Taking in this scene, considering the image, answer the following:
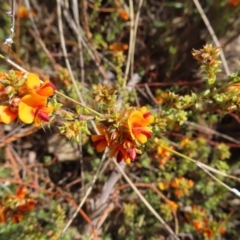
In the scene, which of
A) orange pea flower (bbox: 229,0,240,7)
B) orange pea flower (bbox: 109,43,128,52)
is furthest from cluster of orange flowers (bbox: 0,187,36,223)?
orange pea flower (bbox: 229,0,240,7)

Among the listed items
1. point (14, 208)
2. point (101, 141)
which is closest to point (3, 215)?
point (14, 208)

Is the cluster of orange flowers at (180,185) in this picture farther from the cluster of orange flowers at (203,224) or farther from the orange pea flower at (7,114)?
the orange pea flower at (7,114)

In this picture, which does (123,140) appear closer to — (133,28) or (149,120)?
(149,120)

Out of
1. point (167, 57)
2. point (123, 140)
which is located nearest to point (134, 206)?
point (167, 57)

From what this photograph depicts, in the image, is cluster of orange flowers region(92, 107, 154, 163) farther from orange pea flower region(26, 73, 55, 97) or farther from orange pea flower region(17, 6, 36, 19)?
orange pea flower region(17, 6, 36, 19)

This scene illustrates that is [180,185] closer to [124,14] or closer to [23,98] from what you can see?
[124,14]
